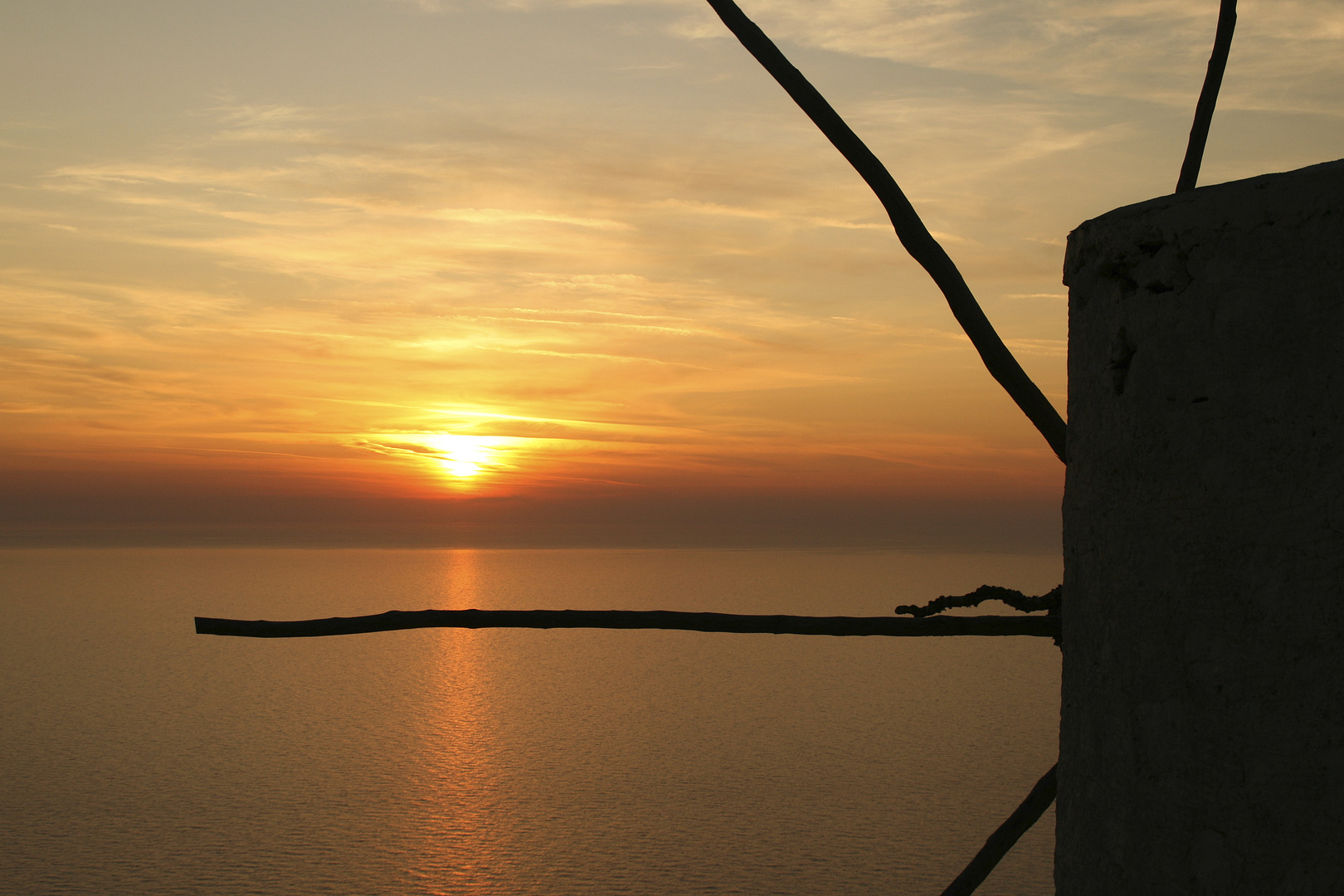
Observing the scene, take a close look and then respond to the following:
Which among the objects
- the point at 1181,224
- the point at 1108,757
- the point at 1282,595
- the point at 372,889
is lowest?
the point at 372,889

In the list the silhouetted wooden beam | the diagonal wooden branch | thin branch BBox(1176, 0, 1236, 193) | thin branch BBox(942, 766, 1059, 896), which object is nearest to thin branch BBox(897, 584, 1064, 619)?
→ the silhouetted wooden beam

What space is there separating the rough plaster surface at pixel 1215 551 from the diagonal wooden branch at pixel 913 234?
0.47 meters

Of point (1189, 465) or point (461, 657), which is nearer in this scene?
point (1189, 465)

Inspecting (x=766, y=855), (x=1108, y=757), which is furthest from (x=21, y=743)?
(x=1108, y=757)

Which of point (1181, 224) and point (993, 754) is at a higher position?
point (1181, 224)

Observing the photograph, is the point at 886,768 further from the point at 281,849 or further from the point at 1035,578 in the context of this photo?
the point at 1035,578

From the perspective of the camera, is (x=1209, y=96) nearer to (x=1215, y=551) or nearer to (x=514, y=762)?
(x=1215, y=551)

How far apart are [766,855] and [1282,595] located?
3451cm

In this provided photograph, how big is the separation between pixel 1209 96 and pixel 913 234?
1.01 m

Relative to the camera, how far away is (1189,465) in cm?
130

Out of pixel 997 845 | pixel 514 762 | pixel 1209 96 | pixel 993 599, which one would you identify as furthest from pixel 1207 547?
pixel 514 762

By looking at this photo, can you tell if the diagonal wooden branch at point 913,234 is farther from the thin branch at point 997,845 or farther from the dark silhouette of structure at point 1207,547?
the thin branch at point 997,845

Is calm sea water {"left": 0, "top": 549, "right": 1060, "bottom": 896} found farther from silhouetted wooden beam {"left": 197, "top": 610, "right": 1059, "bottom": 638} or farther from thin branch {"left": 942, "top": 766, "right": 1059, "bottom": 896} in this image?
silhouetted wooden beam {"left": 197, "top": 610, "right": 1059, "bottom": 638}

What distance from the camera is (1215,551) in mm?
1269
